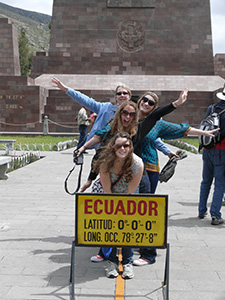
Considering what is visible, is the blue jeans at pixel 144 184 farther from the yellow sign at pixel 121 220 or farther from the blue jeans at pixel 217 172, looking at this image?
the blue jeans at pixel 217 172

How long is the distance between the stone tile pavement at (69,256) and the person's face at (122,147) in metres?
1.11

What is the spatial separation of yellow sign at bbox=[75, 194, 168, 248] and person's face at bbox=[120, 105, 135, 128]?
935 millimetres

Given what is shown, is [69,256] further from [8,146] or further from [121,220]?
[8,146]

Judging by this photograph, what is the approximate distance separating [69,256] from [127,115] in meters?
1.59

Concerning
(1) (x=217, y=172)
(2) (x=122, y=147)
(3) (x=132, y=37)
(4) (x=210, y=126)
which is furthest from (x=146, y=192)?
(3) (x=132, y=37)

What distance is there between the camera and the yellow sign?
11.1ft

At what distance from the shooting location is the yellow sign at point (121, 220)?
3.40m

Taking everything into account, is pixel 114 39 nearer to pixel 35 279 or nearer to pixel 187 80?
pixel 187 80

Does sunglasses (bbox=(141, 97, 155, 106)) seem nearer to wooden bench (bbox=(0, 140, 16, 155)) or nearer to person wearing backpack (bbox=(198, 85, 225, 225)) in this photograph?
person wearing backpack (bbox=(198, 85, 225, 225))

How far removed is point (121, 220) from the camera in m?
3.45

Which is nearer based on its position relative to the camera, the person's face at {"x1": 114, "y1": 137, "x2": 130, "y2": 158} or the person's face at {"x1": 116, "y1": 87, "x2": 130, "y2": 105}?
the person's face at {"x1": 114, "y1": 137, "x2": 130, "y2": 158}

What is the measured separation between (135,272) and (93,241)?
0.81m

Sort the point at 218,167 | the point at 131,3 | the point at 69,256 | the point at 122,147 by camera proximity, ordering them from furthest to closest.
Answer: the point at 131,3 → the point at 218,167 → the point at 69,256 → the point at 122,147

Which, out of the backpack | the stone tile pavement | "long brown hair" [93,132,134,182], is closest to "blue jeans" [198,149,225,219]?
the backpack
